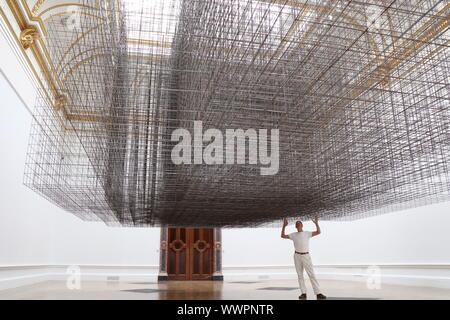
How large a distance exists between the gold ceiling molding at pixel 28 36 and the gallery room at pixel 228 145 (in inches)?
1.3

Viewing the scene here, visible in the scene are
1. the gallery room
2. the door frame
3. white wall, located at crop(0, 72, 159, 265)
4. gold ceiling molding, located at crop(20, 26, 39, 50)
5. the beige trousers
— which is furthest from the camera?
the door frame

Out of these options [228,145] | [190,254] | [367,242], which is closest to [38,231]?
[190,254]

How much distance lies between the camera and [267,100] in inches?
193

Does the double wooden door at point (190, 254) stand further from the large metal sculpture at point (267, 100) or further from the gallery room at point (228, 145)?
the large metal sculpture at point (267, 100)

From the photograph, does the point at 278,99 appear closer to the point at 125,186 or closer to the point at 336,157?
the point at 336,157

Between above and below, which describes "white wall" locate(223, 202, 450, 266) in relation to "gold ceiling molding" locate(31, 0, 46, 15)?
below

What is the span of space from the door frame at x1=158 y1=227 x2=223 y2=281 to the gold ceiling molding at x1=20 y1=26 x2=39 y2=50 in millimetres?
7929

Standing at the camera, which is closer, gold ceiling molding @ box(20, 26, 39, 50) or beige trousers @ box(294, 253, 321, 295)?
beige trousers @ box(294, 253, 321, 295)

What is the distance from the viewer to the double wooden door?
14.5 meters

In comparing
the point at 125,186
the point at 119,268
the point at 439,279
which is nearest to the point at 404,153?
the point at 439,279

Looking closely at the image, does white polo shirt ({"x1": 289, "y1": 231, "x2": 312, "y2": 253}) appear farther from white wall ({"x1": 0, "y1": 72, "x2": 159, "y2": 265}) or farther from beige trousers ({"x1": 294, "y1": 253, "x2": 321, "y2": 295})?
white wall ({"x1": 0, "y1": 72, "x2": 159, "y2": 265})

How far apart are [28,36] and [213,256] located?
9.53 m

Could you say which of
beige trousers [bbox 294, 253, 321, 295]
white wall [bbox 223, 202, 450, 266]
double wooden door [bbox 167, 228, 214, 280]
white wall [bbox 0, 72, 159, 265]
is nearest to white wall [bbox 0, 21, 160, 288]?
white wall [bbox 0, 72, 159, 265]
